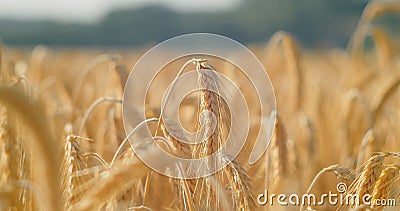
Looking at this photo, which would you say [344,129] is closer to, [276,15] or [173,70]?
[173,70]

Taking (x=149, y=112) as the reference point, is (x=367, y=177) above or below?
below

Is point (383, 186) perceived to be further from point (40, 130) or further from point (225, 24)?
point (225, 24)

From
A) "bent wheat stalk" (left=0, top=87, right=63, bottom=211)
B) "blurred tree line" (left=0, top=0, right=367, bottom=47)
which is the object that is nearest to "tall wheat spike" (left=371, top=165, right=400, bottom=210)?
"bent wheat stalk" (left=0, top=87, right=63, bottom=211)

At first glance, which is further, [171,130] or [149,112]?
[149,112]

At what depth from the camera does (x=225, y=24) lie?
41312 millimetres

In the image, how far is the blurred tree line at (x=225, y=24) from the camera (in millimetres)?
36781

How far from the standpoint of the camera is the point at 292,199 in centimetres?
126

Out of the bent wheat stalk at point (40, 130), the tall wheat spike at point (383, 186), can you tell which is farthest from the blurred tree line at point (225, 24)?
the bent wheat stalk at point (40, 130)

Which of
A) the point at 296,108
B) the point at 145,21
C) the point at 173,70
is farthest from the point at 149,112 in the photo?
the point at 145,21

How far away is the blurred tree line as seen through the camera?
3678 centimetres

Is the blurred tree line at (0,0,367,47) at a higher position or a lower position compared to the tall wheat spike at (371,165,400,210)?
higher

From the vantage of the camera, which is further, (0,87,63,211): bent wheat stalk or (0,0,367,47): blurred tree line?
(0,0,367,47): blurred tree line

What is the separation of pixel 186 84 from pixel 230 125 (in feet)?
1.01

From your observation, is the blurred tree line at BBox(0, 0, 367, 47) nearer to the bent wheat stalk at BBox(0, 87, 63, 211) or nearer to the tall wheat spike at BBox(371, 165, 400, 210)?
the tall wheat spike at BBox(371, 165, 400, 210)
